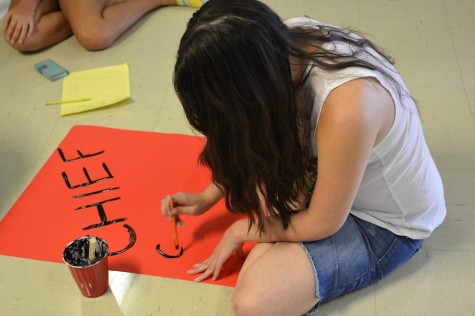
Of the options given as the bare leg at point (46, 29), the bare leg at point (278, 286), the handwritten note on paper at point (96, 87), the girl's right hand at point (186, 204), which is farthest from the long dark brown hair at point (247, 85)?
the bare leg at point (46, 29)

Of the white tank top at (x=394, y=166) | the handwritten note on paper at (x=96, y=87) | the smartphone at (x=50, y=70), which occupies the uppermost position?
the white tank top at (x=394, y=166)

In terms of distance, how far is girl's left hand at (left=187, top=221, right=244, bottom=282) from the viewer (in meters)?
1.18

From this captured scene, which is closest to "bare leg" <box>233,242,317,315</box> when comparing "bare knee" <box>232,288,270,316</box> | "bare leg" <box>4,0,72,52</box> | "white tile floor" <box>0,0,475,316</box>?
"bare knee" <box>232,288,270,316</box>

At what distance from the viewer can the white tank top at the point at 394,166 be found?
92cm

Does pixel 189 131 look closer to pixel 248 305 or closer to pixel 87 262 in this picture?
pixel 87 262

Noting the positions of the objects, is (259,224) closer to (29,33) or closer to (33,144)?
(33,144)

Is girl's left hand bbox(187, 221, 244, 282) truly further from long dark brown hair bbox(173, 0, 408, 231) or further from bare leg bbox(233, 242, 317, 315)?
long dark brown hair bbox(173, 0, 408, 231)

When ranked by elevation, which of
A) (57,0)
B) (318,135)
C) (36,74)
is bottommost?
(36,74)

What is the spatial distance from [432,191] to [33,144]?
3.88 ft

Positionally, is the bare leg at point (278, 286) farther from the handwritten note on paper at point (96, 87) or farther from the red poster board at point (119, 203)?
the handwritten note on paper at point (96, 87)

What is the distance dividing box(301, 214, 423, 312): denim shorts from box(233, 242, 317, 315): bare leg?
0.07ft

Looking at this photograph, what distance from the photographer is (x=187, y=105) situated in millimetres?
883

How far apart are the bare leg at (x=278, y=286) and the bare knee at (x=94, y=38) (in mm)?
1311

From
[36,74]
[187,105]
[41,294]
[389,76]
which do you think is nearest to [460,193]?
[389,76]
